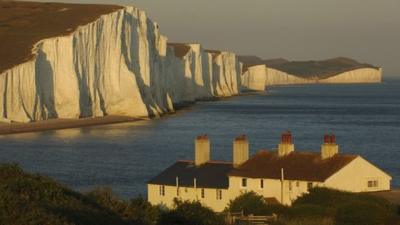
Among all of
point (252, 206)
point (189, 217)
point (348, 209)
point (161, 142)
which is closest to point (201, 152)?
point (252, 206)

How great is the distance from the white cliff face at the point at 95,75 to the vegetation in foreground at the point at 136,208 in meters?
51.5

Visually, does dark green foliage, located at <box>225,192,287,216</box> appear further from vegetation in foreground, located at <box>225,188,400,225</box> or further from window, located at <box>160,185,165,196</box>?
window, located at <box>160,185,165,196</box>

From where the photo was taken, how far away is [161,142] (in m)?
65.3

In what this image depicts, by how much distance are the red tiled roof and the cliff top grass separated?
50.0m

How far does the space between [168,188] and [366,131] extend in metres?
50.6

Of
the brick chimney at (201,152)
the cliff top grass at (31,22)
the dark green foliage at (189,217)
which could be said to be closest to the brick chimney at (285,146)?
the brick chimney at (201,152)

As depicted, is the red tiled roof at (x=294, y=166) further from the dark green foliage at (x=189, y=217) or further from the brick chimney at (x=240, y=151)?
the dark green foliage at (x=189, y=217)

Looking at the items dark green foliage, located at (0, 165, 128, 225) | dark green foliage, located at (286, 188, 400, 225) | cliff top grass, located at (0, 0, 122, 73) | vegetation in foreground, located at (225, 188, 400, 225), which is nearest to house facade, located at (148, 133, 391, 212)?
vegetation in foreground, located at (225, 188, 400, 225)

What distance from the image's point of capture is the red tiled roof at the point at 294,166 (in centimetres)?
2730

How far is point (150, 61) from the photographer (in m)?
101

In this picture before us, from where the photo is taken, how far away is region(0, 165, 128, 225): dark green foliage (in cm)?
1155

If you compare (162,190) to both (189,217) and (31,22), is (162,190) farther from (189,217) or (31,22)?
(31,22)

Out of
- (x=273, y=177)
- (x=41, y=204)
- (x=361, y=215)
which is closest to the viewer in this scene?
(x=41, y=204)

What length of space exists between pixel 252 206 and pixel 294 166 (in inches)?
161
